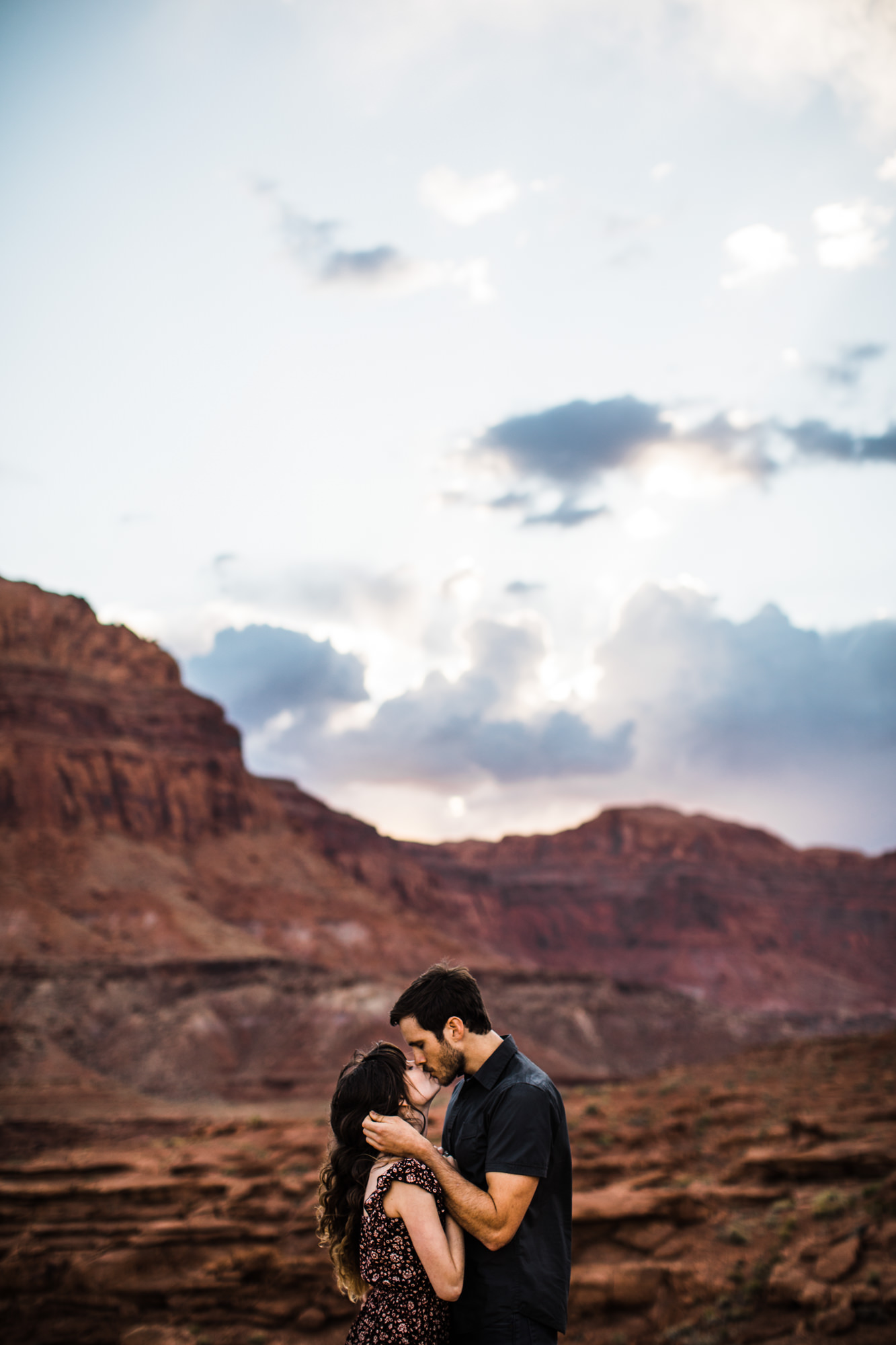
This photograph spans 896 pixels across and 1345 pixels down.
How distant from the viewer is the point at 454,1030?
11.2 feet

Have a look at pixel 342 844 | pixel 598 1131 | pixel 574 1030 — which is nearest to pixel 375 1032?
pixel 574 1030

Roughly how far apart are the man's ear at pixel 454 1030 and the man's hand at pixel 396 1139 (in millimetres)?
310

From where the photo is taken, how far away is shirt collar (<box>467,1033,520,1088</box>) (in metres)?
3.46

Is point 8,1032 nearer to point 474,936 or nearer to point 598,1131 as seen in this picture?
point 598,1131

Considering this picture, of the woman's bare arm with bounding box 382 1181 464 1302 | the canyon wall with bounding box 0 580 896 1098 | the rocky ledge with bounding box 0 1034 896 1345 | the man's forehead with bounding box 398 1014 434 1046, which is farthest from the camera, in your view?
the canyon wall with bounding box 0 580 896 1098

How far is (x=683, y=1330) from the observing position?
9.80m

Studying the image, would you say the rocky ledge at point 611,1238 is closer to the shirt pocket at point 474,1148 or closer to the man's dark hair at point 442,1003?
the shirt pocket at point 474,1148

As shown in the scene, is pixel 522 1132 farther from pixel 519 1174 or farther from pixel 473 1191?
pixel 473 1191

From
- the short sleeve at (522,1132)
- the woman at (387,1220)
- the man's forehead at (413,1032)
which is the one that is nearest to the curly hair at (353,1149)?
the woman at (387,1220)

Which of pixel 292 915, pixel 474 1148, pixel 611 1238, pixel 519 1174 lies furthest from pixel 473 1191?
pixel 292 915

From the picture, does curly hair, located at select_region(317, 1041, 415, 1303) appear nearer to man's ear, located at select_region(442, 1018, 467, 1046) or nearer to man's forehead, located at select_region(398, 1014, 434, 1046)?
man's forehead, located at select_region(398, 1014, 434, 1046)

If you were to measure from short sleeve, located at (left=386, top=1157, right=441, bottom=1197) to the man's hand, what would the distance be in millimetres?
24

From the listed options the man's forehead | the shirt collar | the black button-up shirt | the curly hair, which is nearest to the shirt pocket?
the black button-up shirt

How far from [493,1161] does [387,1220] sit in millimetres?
389
